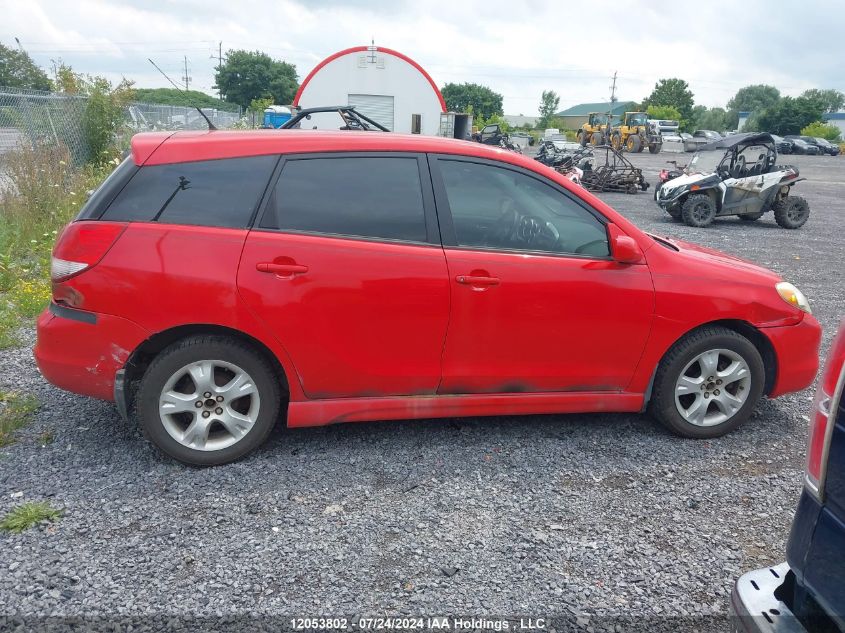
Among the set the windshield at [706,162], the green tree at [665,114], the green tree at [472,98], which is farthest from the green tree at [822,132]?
the windshield at [706,162]

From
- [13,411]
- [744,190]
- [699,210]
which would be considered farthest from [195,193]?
[744,190]

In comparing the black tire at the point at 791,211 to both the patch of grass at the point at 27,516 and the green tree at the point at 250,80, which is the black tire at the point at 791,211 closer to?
the patch of grass at the point at 27,516

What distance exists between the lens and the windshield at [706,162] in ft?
49.5

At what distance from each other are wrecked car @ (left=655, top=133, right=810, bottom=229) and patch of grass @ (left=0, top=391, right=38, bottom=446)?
13387 mm

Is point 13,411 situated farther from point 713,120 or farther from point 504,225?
point 713,120

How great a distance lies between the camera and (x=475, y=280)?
11.1ft

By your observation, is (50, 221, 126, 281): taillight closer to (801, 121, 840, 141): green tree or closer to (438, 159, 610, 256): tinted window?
(438, 159, 610, 256): tinted window

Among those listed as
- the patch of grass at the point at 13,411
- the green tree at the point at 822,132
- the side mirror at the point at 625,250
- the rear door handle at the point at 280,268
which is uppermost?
the green tree at the point at 822,132

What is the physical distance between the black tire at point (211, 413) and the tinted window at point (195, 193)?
2.07ft

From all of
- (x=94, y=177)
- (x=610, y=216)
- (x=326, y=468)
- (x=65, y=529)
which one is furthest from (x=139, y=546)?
(x=94, y=177)

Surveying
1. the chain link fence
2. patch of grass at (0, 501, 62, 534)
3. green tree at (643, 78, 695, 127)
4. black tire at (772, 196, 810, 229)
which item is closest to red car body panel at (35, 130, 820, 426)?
patch of grass at (0, 501, 62, 534)

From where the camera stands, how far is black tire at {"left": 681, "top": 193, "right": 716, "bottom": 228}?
14094 mm

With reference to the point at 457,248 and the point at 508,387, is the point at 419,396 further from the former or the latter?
the point at 457,248

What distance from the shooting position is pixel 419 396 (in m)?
3.54
